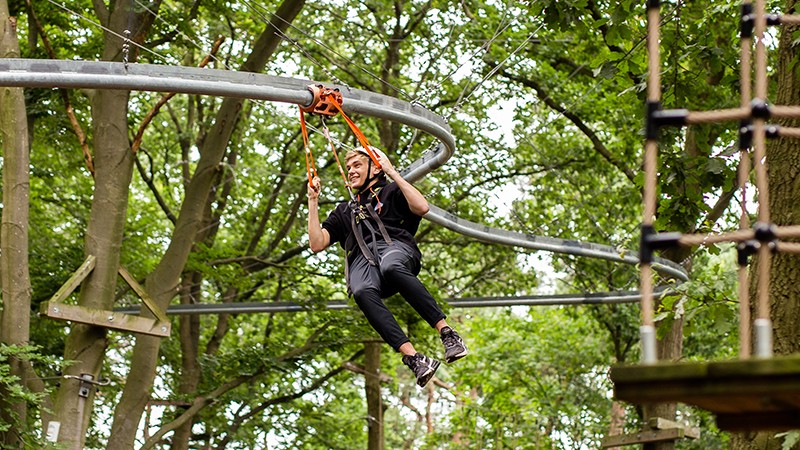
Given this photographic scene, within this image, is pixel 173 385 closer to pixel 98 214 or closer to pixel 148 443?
pixel 148 443

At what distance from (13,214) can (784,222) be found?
6.00 metres

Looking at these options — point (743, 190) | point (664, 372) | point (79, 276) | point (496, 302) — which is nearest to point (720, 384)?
point (664, 372)

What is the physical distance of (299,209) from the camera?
1703 cm

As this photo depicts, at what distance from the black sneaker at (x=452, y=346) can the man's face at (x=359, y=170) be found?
0.94m

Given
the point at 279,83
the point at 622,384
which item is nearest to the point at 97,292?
the point at 279,83

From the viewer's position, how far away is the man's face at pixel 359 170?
6.72 meters

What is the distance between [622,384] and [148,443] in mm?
10076

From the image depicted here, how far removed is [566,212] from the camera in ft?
56.9

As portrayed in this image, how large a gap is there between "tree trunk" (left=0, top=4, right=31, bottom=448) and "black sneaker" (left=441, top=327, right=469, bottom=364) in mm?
4625

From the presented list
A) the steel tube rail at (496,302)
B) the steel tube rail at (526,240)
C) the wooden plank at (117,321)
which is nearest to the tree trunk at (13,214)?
the wooden plank at (117,321)

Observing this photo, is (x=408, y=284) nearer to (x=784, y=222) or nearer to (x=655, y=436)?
(x=784, y=222)

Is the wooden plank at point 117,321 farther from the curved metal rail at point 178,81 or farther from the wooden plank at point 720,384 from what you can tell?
the wooden plank at point 720,384

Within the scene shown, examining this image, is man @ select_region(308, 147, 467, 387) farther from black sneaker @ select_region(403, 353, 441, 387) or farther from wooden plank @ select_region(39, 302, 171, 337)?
wooden plank @ select_region(39, 302, 171, 337)

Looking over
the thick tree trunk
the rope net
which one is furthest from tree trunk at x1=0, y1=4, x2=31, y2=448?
the rope net
